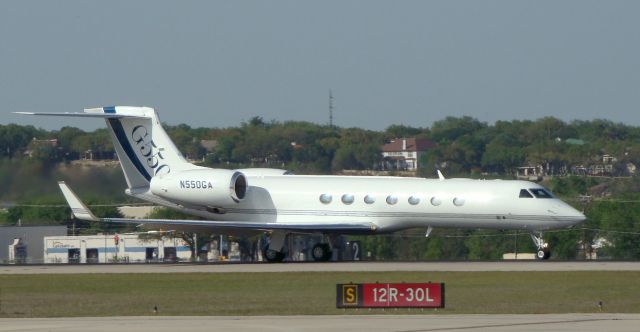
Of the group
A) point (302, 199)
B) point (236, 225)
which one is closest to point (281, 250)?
point (302, 199)

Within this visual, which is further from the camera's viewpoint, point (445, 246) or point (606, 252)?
point (445, 246)

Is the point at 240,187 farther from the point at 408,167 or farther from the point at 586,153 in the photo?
the point at 586,153

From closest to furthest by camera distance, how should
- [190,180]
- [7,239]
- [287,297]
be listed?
[287,297]
[190,180]
[7,239]

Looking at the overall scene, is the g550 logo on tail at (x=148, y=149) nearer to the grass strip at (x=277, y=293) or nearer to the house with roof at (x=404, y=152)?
the grass strip at (x=277, y=293)

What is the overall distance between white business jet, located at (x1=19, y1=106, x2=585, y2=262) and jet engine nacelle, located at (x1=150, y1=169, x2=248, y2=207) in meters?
0.03

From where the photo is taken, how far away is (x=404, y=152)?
126 m

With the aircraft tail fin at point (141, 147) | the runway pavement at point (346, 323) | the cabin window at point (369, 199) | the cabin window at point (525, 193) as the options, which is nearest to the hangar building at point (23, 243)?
the aircraft tail fin at point (141, 147)

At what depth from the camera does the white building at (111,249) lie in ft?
215

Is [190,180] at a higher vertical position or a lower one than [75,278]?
higher

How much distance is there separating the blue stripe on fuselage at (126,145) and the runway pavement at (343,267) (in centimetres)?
431

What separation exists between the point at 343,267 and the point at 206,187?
6.50 metres

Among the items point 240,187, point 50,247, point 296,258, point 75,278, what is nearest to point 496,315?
point 75,278

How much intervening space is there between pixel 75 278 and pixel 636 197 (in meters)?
46.0

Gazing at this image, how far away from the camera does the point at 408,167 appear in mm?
114938
